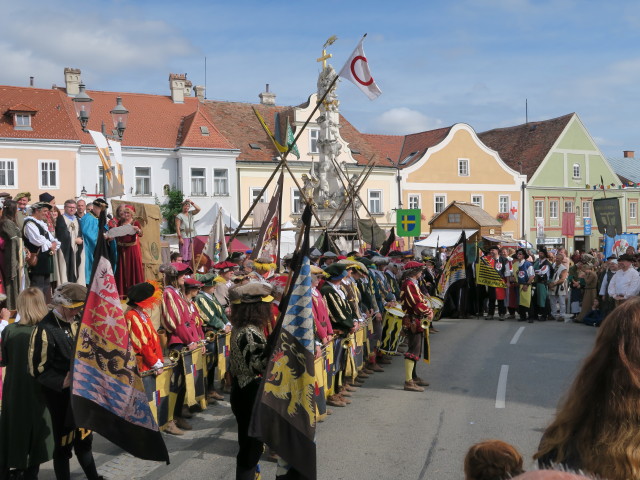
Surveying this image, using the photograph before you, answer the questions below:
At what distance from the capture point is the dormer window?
119 ft

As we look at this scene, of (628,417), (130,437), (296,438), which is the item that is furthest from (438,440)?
(628,417)

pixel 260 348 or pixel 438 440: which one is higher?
pixel 260 348

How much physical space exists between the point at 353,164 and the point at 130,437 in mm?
40589

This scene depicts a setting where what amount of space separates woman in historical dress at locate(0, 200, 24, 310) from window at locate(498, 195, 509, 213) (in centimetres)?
4478

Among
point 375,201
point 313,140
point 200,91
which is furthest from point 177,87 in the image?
point 375,201

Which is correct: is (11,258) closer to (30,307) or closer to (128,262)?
(128,262)

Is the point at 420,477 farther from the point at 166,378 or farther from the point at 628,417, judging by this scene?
the point at 628,417

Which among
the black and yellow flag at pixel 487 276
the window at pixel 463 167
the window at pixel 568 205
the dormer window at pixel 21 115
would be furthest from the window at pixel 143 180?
the window at pixel 568 205

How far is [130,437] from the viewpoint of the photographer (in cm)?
547

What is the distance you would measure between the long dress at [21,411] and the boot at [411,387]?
567 centimetres

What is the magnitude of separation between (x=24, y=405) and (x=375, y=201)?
42.0 meters

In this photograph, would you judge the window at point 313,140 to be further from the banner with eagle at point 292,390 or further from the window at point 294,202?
the banner with eagle at point 292,390

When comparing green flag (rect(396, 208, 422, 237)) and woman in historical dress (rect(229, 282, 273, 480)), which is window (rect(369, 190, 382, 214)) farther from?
woman in historical dress (rect(229, 282, 273, 480))

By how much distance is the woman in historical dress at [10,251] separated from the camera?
418 inches
